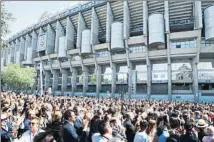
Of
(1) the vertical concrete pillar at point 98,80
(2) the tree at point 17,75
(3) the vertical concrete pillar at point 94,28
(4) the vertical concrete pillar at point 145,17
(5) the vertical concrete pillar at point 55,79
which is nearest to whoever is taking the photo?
(4) the vertical concrete pillar at point 145,17

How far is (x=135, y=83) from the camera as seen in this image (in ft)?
172

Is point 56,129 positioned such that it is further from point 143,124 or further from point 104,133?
point 143,124

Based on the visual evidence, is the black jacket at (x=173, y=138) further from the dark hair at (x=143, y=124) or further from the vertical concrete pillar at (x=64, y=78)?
the vertical concrete pillar at (x=64, y=78)

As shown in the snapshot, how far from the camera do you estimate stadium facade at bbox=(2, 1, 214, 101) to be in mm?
48594

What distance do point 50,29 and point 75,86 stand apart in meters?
19.2

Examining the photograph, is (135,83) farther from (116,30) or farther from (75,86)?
(75,86)

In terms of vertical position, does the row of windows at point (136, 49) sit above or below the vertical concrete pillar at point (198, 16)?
below

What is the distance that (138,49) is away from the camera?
54.8 m

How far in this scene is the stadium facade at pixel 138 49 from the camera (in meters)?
48.6

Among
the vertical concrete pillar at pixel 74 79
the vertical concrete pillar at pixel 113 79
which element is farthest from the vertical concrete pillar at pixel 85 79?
the vertical concrete pillar at pixel 113 79

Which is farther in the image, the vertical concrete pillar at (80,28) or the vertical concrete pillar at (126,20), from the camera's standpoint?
the vertical concrete pillar at (80,28)

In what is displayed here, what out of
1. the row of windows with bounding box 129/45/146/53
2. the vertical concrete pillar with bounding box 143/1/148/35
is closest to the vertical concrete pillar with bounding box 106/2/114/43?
the row of windows with bounding box 129/45/146/53

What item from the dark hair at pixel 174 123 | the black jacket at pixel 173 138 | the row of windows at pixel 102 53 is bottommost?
the black jacket at pixel 173 138

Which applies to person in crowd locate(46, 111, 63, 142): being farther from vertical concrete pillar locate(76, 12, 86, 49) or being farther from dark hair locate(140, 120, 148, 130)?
vertical concrete pillar locate(76, 12, 86, 49)
